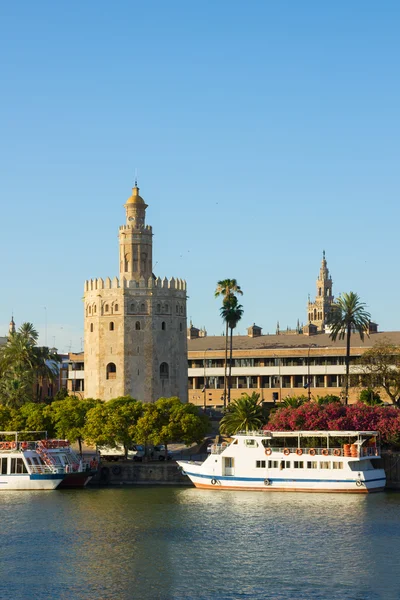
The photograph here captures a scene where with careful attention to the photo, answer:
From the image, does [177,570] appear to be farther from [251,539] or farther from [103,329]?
[103,329]

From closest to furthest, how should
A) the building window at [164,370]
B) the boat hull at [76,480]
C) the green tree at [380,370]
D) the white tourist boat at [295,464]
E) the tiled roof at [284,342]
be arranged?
the white tourist boat at [295,464], the boat hull at [76,480], the green tree at [380,370], the building window at [164,370], the tiled roof at [284,342]

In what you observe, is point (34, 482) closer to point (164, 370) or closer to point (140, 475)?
point (140, 475)

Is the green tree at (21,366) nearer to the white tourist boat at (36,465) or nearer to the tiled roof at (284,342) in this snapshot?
the white tourist boat at (36,465)

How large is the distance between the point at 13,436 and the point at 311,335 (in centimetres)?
5816

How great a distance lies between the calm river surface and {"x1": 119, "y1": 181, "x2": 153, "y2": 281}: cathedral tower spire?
3945 centimetres

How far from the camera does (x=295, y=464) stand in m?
83.9

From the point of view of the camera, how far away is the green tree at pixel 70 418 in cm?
9700

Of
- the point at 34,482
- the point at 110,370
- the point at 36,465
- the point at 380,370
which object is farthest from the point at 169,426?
the point at 380,370

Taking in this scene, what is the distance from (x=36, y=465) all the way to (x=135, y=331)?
2818 cm

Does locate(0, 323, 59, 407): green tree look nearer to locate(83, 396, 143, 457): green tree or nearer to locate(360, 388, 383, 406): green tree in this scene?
locate(83, 396, 143, 457): green tree

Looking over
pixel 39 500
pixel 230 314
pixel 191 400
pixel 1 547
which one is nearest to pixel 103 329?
pixel 230 314

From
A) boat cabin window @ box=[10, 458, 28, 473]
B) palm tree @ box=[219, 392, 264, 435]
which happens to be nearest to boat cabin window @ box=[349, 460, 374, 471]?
palm tree @ box=[219, 392, 264, 435]

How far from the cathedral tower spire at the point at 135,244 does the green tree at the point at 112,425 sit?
23199 millimetres

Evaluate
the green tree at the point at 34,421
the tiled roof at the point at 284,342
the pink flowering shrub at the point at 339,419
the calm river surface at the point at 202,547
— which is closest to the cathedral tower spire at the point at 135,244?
the green tree at the point at 34,421
